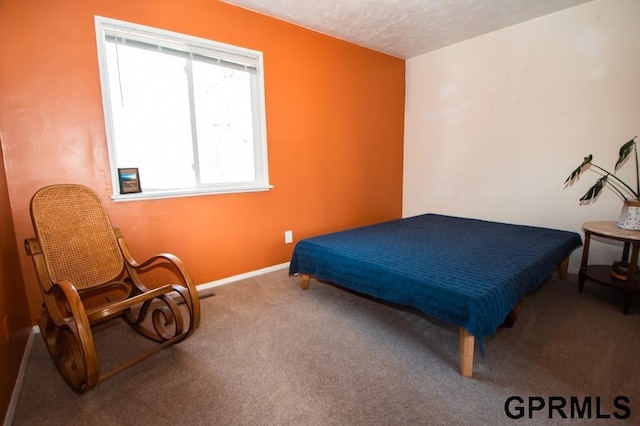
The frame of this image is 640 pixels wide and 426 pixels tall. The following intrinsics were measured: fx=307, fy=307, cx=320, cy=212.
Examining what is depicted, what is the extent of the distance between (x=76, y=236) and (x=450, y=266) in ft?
7.75

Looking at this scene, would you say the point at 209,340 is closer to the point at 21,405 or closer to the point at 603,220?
the point at 21,405

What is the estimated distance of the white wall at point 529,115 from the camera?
2.61 m

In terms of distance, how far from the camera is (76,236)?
6.32ft

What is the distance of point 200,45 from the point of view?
2.52 m

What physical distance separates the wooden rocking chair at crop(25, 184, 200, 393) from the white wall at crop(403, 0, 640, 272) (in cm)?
324

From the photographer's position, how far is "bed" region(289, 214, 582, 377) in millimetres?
1583

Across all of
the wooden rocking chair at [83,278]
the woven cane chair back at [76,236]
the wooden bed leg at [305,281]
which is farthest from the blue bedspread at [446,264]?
the woven cane chair back at [76,236]

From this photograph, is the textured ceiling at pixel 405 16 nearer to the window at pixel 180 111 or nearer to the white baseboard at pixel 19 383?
the window at pixel 180 111

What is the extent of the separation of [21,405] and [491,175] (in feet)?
13.5

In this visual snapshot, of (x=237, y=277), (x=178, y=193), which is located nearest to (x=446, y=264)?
(x=237, y=277)

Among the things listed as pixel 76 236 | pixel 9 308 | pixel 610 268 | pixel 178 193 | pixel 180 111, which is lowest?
pixel 610 268

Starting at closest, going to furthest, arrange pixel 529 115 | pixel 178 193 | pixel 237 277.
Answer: pixel 178 193
pixel 237 277
pixel 529 115

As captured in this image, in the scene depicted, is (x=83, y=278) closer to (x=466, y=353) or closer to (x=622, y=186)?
(x=466, y=353)

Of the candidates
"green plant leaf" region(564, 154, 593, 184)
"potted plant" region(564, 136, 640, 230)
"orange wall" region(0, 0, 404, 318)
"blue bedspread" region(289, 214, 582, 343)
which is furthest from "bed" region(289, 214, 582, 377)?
"orange wall" region(0, 0, 404, 318)
